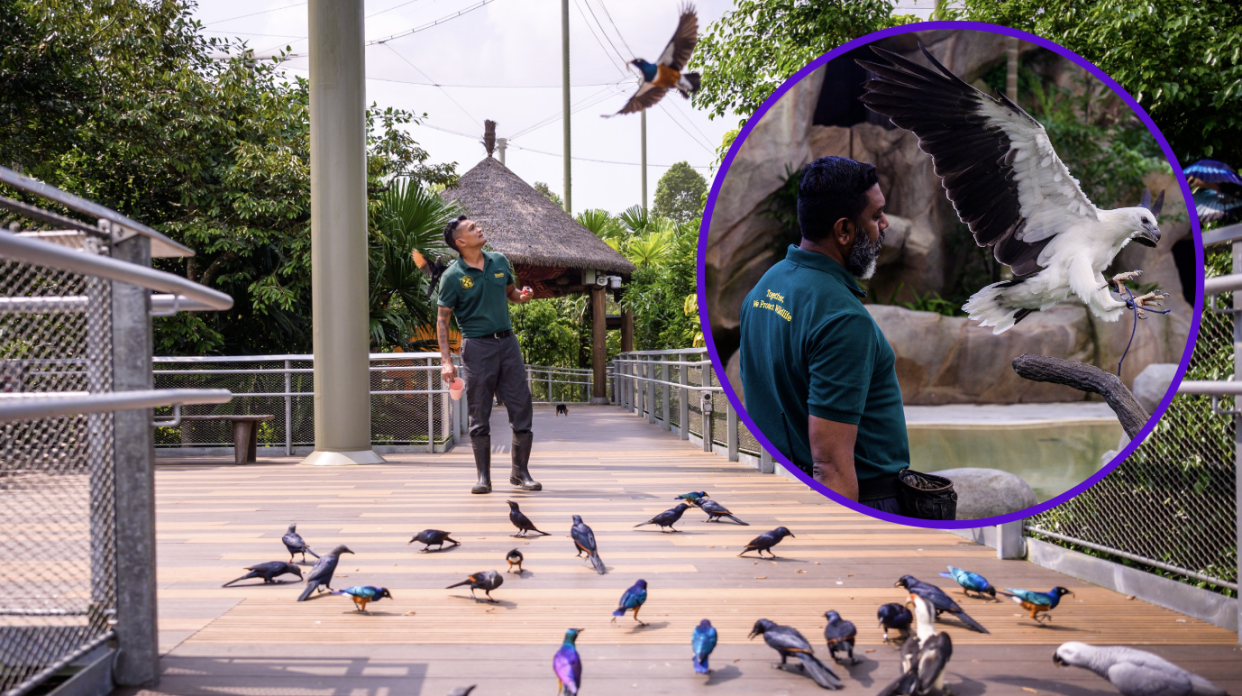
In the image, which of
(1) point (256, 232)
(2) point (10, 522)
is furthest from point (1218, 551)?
(1) point (256, 232)

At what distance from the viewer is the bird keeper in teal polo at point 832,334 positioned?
0.79 meters

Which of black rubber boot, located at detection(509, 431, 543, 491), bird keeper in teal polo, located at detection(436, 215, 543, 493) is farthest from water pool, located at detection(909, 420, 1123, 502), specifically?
black rubber boot, located at detection(509, 431, 543, 491)

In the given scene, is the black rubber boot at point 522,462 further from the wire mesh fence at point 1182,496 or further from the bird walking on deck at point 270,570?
the wire mesh fence at point 1182,496

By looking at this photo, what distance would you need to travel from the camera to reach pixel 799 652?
6.68ft

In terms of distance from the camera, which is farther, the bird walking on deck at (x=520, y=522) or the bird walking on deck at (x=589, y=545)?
the bird walking on deck at (x=520, y=522)

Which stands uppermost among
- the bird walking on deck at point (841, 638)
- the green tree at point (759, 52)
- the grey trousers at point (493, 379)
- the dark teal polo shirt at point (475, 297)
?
the green tree at point (759, 52)

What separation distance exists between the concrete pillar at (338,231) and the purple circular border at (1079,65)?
21.0 ft

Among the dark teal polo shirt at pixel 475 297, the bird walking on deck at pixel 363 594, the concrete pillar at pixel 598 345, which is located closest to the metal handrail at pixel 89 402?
the bird walking on deck at pixel 363 594

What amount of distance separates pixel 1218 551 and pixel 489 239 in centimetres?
1398

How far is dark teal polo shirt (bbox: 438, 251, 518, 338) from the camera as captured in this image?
4.91 metres

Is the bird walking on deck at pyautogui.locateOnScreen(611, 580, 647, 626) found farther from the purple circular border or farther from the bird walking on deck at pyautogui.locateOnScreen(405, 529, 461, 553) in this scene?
the purple circular border

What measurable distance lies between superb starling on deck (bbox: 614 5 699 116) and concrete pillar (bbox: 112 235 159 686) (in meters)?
1.52

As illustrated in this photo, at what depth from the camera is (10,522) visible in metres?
2.00

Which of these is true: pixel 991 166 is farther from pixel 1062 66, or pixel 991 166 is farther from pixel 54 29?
pixel 54 29
